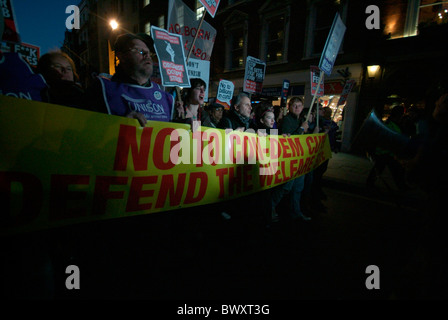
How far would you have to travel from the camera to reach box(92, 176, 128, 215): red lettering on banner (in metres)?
1.48

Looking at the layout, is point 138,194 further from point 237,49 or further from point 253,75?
point 237,49

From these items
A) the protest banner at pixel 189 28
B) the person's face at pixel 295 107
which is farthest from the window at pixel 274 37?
the person's face at pixel 295 107

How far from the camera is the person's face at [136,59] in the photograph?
1818 millimetres

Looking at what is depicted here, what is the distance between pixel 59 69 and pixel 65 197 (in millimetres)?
1403

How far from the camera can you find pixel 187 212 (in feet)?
8.16

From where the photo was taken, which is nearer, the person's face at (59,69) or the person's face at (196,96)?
the person's face at (59,69)

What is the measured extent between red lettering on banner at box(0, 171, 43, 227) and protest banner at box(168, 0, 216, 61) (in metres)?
2.83

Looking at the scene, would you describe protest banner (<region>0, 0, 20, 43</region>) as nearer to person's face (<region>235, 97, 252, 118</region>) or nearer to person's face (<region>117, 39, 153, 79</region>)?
person's face (<region>117, 39, 153, 79</region>)

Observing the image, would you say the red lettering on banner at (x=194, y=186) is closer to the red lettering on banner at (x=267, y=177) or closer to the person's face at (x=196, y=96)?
the red lettering on banner at (x=267, y=177)

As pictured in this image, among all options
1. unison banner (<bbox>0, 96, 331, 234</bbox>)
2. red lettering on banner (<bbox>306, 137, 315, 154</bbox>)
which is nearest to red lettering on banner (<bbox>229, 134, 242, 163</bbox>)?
unison banner (<bbox>0, 96, 331, 234</bbox>)

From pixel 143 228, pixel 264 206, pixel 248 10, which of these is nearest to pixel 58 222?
pixel 143 228

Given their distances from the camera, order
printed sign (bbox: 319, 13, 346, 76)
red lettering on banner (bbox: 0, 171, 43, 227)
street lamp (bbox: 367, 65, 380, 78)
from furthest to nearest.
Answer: street lamp (bbox: 367, 65, 380, 78) < printed sign (bbox: 319, 13, 346, 76) < red lettering on banner (bbox: 0, 171, 43, 227)

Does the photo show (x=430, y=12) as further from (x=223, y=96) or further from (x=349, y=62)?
(x=223, y=96)

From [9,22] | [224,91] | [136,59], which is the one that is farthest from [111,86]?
[224,91]
